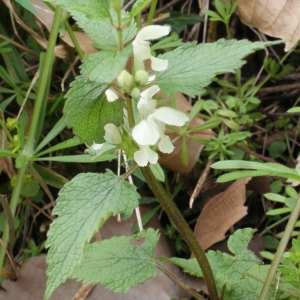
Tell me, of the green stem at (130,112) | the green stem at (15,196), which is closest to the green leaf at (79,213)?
the green stem at (130,112)

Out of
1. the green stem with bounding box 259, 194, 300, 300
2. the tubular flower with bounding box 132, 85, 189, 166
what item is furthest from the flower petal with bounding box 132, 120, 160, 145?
the green stem with bounding box 259, 194, 300, 300

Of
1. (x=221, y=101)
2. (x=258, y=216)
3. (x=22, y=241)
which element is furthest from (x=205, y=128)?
(x=22, y=241)

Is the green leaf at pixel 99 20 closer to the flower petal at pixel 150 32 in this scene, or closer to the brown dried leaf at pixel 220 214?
the flower petal at pixel 150 32

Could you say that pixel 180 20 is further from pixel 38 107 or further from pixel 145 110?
pixel 145 110

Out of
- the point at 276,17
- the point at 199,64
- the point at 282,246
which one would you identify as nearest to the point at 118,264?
the point at 282,246

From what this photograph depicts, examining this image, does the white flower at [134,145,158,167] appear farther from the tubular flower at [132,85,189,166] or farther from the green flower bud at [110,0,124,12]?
the green flower bud at [110,0,124,12]
